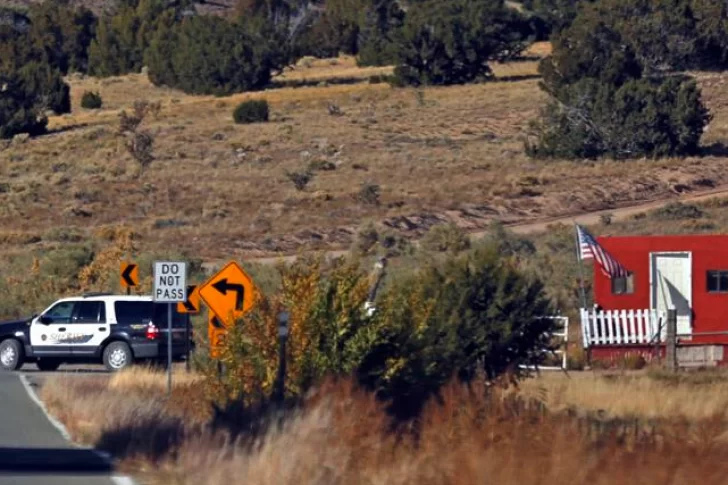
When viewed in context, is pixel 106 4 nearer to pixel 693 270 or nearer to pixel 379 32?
pixel 379 32

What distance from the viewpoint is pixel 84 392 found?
781 inches

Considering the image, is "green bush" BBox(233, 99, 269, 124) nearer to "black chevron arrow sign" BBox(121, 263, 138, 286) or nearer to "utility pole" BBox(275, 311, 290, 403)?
"black chevron arrow sign" BBox(121, 263, 138, 286)

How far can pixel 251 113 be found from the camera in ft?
240

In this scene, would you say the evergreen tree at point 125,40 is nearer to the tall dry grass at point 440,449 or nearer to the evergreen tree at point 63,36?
the evergreen tree at point 63,36

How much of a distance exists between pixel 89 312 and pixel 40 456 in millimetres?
14031

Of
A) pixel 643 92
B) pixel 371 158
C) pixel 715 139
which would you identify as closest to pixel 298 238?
pixel 371 158

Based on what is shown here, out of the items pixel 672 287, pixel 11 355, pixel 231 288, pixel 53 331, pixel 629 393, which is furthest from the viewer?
pixel 672 287

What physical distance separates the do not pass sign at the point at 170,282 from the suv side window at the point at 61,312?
7.16m

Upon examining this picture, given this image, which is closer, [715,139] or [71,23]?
[715,139]

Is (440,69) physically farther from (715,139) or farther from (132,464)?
(132,464)

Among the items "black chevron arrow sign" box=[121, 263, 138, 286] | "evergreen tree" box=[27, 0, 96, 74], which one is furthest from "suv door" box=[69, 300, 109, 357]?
"evergreen tree" box=[27, 0, 96, 74]

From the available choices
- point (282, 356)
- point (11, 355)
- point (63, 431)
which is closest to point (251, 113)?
point (11, 355)

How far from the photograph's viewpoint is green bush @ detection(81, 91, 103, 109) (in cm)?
8550

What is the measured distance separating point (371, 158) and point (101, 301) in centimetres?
3621
